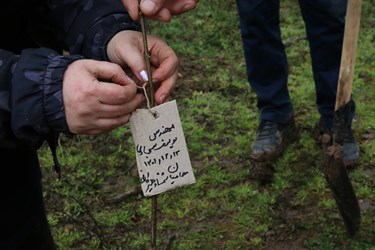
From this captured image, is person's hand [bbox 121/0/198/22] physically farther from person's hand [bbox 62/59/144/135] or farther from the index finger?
person's hand [bbox 62/59/144/135]

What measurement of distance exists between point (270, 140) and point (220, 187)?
388 mm

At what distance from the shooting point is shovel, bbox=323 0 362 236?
2.43 meters

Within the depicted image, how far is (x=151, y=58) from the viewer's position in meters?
1.41

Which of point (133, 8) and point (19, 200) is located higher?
point (133, 8)

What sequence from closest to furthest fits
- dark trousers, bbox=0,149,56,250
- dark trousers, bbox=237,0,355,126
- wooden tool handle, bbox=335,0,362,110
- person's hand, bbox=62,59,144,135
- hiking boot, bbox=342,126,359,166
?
1. person's hand, bbox=62,59,144,135
2. dark trousers, bbox=0,149,56,250
3. wooden tool handle, bbox=335,0,362,110
4. dark trousers, bbox=237,0,355,126
5. hiking boot, bbox=342,126,359,166

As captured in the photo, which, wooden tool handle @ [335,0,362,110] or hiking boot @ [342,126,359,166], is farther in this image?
hiking boot @ [342,126,359,166]

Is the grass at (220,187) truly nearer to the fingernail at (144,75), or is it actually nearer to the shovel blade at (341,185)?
the shovel blade at (341,185)

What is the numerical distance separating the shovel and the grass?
16 cm

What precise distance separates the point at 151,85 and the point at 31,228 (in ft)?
2.05

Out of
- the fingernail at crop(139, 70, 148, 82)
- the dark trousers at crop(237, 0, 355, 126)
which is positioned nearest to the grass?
the dark trousers at crop(237, 0, 355, 126)

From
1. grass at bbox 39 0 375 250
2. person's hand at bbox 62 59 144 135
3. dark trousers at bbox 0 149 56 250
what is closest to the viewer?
person's hand at bbox 62 59 144 135

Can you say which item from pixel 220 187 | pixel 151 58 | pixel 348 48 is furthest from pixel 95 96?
pixel 220 187

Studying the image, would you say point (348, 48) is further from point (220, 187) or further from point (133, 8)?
point (133, 8)

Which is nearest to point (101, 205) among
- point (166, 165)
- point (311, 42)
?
point (311, 42)
